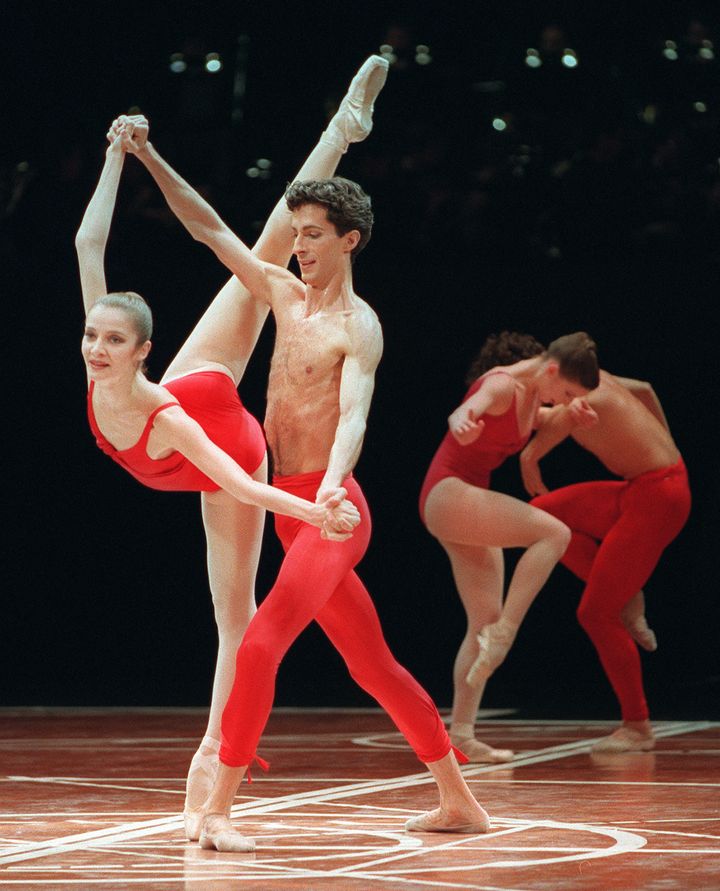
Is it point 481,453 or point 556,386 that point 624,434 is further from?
point 481,453

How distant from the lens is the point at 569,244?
7.71m

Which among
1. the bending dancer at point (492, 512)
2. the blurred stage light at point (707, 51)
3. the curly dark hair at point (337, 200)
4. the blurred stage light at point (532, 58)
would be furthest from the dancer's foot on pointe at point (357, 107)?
the blurred stage light at point (707, 51)

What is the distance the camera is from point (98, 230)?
381cm

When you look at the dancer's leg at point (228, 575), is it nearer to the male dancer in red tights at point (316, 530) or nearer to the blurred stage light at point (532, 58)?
the male dancer in red tights at point (316, 530)

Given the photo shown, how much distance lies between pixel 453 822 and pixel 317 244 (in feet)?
4.67

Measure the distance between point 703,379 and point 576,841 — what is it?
4530mm

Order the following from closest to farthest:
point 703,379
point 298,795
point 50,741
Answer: point 298,795 < point 50,741 < point 703,379

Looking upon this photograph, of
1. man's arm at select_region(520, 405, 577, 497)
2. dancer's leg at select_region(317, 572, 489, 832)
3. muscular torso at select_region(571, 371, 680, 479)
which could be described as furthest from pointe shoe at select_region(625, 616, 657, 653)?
dancer's leg at select_region(317, 572, 489, 832)

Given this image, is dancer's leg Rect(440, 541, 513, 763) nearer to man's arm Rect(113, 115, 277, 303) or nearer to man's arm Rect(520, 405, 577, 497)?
man's arm Rect(520, 405, 577, 497)

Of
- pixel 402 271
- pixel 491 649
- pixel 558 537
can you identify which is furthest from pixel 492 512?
pixel 402 271

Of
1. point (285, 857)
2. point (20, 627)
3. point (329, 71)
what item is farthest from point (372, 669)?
point (329, 71)

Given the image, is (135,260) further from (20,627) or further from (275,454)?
(275,454)

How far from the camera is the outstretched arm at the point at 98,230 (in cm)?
379

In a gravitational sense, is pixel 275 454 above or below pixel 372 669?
above
